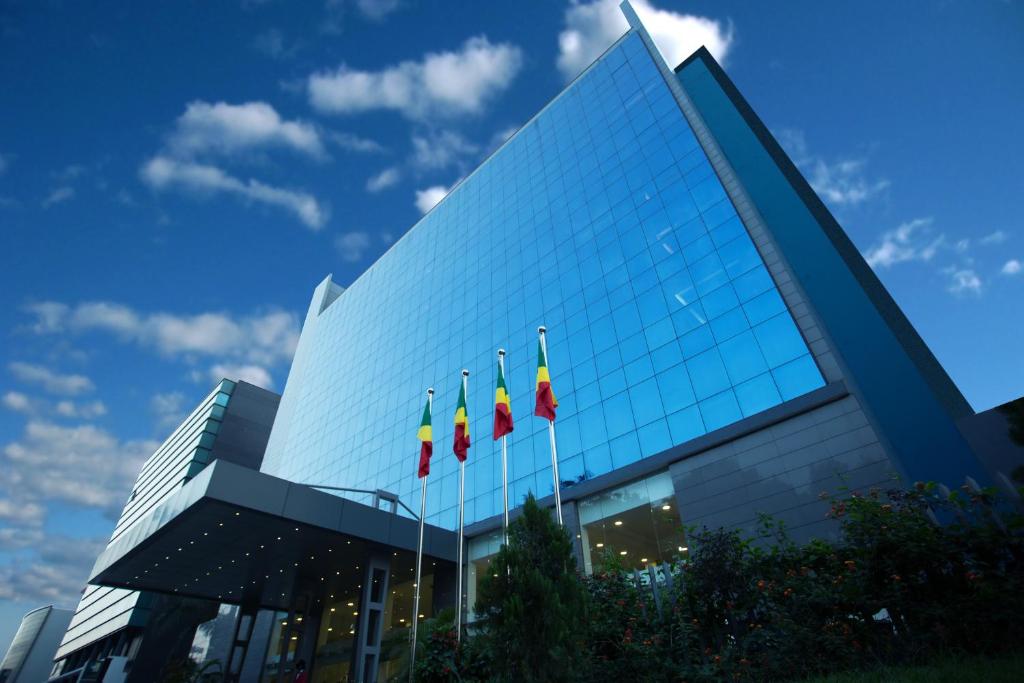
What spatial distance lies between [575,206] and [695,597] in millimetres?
29539

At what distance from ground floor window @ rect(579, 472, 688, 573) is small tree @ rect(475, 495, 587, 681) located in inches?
415

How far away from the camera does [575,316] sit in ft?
108

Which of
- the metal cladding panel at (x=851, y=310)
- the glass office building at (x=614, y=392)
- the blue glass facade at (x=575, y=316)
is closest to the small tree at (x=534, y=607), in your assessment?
the glass office building at (x=614, y=392)

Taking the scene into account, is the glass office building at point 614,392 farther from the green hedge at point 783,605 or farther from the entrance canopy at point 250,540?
the green hedge at point 783,605

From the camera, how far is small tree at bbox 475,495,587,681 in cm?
1156

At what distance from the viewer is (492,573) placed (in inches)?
512

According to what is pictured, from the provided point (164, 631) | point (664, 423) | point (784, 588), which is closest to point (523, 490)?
point (664, 423)

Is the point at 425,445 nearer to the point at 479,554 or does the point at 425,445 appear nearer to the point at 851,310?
the point at 479,554

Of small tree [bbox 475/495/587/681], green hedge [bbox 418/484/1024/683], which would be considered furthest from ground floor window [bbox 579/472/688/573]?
small tree [bbox 475/495/587/681]

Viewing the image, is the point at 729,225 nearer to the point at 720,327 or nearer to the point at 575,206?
the point at 720,327

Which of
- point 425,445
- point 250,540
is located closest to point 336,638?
point 250,540

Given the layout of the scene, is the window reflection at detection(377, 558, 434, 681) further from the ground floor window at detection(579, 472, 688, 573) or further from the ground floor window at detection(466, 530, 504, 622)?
the ground floor window at detection(579, 472, 688, 573)

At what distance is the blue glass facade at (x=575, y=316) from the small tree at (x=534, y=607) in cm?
1272

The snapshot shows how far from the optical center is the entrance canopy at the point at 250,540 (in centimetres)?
2064
